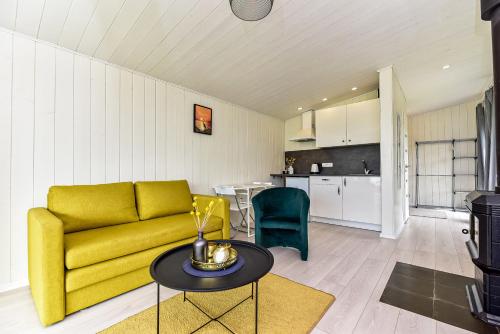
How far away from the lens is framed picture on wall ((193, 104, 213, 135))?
3.47 meters

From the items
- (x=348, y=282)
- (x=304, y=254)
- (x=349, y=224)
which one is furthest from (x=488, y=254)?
(x=349, y=224)

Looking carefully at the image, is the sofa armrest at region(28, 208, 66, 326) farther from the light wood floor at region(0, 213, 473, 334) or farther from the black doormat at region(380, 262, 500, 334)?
the black doormat at region(380, 262, 500, 334)

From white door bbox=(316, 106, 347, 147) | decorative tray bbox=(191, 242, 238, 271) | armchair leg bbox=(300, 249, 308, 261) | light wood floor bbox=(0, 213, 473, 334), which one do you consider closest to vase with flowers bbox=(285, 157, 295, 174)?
white door bbox=(316, 106, 347, 147)

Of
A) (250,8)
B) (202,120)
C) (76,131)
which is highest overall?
(250,8)

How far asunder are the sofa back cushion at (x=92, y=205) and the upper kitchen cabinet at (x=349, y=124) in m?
3.59

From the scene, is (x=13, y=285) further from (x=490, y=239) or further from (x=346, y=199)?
(x=346, y=199)

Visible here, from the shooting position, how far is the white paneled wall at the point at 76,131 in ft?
6.47

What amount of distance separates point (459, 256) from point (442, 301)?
1.31 metres

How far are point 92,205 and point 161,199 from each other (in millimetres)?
676

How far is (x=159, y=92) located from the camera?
3029mm

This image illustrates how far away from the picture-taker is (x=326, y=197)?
4203 mm

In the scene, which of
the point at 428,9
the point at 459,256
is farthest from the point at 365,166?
the point at 428,9

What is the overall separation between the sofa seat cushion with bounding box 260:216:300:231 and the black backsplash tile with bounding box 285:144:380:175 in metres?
2.34

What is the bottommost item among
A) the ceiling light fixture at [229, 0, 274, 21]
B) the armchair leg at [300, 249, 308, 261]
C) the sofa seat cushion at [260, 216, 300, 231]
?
the armchair leg at [300, 249, 308, 261]
